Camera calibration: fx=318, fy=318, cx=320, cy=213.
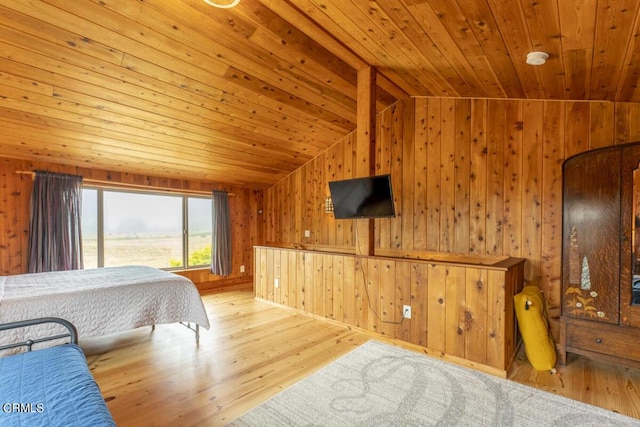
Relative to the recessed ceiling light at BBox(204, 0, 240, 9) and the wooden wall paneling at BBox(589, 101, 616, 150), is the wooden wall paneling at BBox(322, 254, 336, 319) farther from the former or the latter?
the wooden wall paneling at BBox(589, 101, 616, 150)

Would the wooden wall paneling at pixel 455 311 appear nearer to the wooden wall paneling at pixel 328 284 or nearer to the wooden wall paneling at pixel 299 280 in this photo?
the wooden wall paneling at pixel 328 284

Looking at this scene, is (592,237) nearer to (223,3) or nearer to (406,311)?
(406,311)

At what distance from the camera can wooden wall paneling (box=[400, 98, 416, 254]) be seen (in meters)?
4.18

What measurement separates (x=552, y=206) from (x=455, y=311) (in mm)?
1536

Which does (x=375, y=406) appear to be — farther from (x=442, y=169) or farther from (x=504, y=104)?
(x=504, y=104)

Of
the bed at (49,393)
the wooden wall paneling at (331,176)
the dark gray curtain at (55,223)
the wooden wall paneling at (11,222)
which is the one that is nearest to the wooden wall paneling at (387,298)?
the wooden wall paneling at (331,176)

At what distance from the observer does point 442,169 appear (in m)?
3.93

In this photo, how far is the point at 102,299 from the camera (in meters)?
2.56

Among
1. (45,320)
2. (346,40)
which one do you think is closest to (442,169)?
(346,40)

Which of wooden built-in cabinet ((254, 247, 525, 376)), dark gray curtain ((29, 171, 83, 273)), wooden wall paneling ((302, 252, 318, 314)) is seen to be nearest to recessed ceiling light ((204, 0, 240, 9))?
wooden built-in cabinet ((254, 247, 525, 376))

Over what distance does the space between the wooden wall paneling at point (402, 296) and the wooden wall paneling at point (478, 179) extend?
1121mm

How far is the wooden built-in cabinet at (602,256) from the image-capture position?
2.33m

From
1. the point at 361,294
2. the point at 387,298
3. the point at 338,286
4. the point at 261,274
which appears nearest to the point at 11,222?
the point at 261,274

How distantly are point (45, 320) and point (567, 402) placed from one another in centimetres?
316
